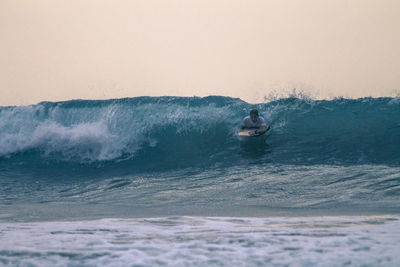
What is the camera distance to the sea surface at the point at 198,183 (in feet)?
11.2

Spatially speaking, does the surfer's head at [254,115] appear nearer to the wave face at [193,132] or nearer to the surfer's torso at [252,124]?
the surfer's torso at [252,124]

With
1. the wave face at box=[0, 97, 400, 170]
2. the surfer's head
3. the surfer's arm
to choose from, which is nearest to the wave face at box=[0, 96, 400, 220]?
the wave face at box=[0, 97, 400, 170]

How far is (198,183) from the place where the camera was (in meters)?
8.20

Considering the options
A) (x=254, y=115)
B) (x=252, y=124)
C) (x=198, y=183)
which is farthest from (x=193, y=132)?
(x=198, y=183)

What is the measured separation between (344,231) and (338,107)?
10447mm

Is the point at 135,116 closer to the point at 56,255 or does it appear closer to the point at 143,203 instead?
the point at 143,203

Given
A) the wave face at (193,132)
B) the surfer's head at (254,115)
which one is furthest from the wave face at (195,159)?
the surfer's head at (254,115)

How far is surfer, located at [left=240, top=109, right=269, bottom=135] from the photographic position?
35.7 ft

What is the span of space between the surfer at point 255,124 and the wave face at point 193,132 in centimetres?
30

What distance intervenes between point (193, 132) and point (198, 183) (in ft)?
14.3

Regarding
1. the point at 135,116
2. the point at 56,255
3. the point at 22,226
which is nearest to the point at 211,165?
the point at 135,116

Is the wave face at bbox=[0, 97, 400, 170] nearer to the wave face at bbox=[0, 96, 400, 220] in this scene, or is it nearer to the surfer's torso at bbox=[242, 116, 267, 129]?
the wave face at bbox=[0, 96, 400, 220]

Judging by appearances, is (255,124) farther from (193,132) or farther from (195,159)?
(193,132)

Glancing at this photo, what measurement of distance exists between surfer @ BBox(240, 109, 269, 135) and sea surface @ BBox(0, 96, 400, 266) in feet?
0.95
